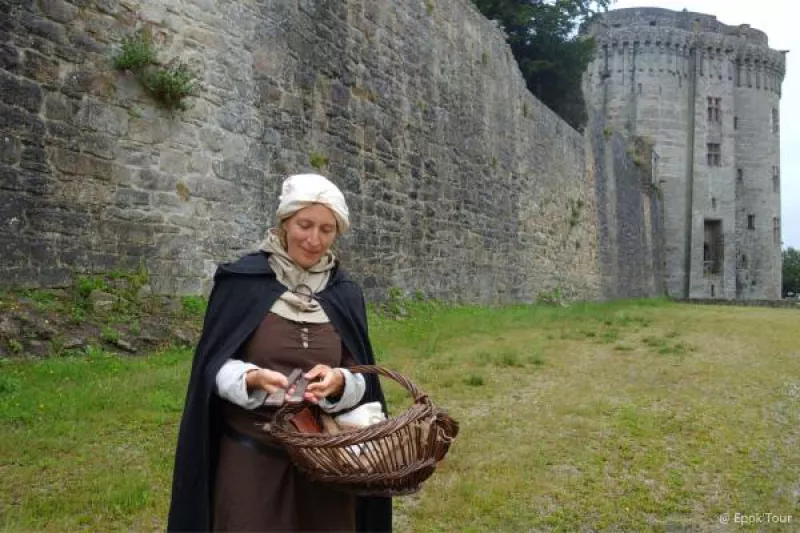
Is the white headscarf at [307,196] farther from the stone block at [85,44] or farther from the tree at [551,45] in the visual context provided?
the tree at [551,45]

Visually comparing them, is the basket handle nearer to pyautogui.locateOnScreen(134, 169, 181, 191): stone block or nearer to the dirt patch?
the dirt patch

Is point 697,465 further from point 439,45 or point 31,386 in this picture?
point 439,45

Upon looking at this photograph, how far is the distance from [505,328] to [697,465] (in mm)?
7546

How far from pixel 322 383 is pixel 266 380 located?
19 cm

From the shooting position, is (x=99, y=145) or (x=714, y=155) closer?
(x=99, y=145)

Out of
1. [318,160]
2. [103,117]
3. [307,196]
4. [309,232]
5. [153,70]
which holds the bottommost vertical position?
[309,232]

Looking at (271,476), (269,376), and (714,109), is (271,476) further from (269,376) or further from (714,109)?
(714,109)

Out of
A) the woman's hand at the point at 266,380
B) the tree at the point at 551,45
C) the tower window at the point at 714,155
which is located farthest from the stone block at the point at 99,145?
the tower window at the point at 714,155

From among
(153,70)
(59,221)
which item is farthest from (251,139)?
(59,221)

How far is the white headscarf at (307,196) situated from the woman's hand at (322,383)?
557 millimetres

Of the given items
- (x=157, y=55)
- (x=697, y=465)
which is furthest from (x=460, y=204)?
(x=697, y=465)

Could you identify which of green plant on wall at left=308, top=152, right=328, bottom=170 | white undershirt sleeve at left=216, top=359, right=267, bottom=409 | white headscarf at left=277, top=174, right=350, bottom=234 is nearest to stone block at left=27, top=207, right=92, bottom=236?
green plant on wall at left=308, top=152, right=328, bottom=170

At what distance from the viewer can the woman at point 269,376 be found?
8.73 ft

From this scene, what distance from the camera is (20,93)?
6953mm
